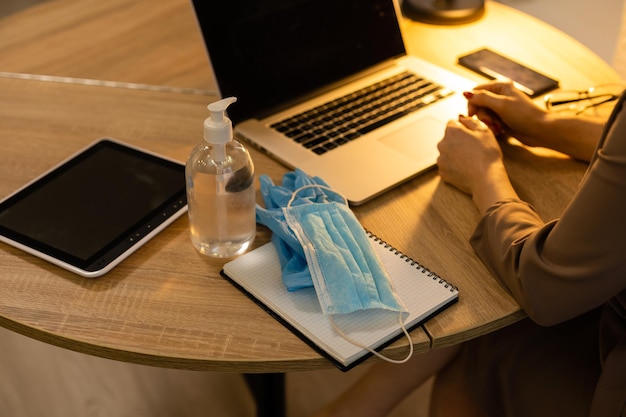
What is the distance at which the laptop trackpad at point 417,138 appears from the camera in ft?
3.72

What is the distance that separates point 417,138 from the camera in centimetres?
117

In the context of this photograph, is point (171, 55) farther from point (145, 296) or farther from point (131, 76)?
point (145, 296)

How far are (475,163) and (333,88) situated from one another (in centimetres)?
37

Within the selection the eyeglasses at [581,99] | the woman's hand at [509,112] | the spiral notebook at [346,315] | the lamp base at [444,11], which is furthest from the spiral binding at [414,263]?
the lamp base at [444,11]

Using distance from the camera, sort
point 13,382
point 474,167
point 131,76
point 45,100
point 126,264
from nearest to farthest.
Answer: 1. point 126,264
2. point 474,167
3. point 45,100
4. point 131,76
5. point 13,382

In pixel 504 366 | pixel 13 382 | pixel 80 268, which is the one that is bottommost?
pixel 13 382

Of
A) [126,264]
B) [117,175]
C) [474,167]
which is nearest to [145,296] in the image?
[126,264]

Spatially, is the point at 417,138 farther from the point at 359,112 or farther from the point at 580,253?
the point at 580,253

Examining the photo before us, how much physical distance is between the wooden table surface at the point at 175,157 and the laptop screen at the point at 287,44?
111 millimetres

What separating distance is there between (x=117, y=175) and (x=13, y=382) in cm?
96

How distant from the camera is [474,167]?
40.5 inches

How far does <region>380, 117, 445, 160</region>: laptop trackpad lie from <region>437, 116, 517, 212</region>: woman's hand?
5 cm

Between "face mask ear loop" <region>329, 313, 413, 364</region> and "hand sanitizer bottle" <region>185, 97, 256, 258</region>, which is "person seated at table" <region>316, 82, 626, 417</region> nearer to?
"face mask ear loop" <region>329, 313, 413, 364</region>

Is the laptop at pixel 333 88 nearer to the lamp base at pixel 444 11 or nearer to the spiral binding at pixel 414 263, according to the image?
the spiral binding at pixel 414 263
